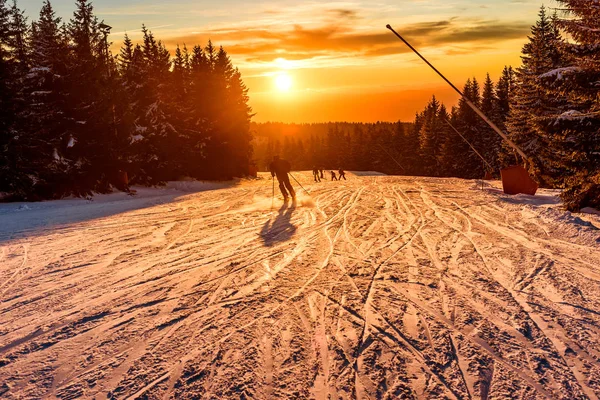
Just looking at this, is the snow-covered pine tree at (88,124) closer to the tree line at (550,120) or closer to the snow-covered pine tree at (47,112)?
the snow-covered pine tree at (47,112)

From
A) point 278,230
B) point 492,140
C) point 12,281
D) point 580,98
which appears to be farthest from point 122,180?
point 492,140

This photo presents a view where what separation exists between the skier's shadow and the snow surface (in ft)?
0.40

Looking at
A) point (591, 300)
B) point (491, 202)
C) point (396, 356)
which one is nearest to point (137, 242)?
point (396, 356)

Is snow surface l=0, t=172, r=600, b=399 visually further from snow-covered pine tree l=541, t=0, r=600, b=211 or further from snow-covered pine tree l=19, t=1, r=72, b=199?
snow-covered pine tree l=19, t=1, r=72, b=199

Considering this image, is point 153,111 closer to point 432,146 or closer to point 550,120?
point 550,120

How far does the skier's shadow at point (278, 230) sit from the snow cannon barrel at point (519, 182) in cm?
1026

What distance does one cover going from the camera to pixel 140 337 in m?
4.02

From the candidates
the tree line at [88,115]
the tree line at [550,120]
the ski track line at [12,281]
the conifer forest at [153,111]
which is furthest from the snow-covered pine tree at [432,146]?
the ski track line at [12,281]

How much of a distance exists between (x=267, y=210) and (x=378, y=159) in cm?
7830

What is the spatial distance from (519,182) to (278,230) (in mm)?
11969

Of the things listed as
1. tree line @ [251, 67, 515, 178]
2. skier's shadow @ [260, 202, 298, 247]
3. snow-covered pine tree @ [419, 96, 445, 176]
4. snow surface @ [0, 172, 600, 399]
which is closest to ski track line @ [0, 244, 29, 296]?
snow surface @ [0, 172, 600, 399]

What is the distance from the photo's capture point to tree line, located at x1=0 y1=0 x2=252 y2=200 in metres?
20.0

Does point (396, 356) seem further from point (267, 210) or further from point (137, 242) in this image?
point (267, 210)

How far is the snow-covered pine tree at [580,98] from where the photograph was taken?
32.2 feet
